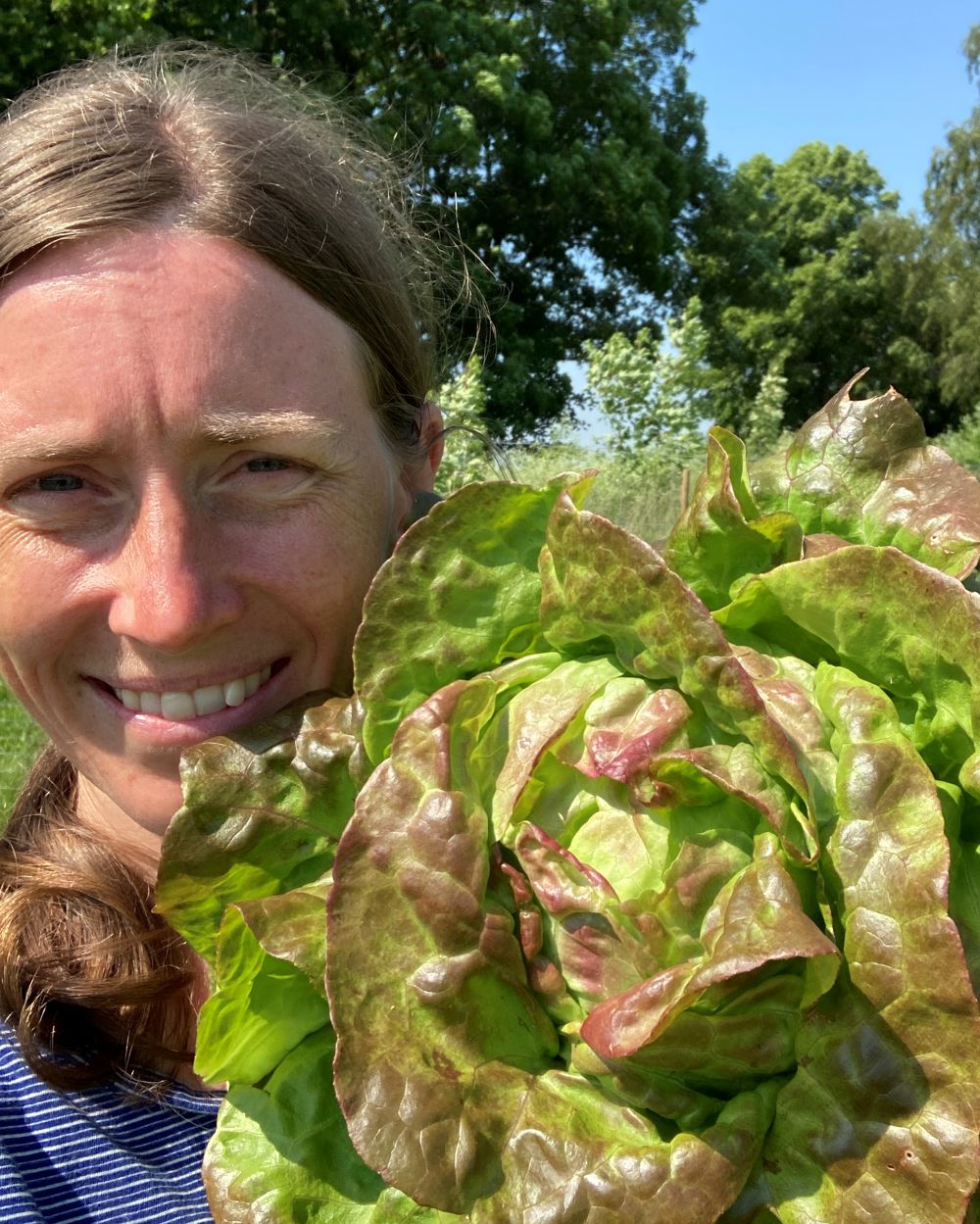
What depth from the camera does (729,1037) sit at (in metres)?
1.00

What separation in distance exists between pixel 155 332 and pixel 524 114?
2023 cm

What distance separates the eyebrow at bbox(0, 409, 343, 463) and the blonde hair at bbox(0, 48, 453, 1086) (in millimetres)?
245

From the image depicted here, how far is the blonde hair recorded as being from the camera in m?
1.56

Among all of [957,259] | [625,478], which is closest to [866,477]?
[625,478]

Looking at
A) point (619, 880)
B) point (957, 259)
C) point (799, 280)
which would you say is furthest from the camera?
A: point (799, 280)

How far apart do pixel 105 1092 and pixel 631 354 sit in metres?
14.1

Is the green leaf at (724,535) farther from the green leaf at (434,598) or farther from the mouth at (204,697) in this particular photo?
the mouth at (204,697)

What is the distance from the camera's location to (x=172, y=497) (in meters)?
1.45

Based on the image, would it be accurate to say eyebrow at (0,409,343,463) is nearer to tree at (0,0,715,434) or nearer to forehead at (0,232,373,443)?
forehead at (0,232,373,443)

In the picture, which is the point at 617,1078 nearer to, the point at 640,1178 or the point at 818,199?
the point at 640,1178

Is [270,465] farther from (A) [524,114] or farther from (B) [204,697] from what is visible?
(A) [524,114]

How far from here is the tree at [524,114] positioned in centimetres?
1678

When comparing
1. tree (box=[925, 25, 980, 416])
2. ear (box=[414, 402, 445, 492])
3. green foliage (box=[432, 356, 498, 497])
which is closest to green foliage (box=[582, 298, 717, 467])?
green foliage (box=[432, 356, 498, 497])

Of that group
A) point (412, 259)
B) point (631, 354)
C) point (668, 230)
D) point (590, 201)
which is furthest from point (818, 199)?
point (412, 259)
